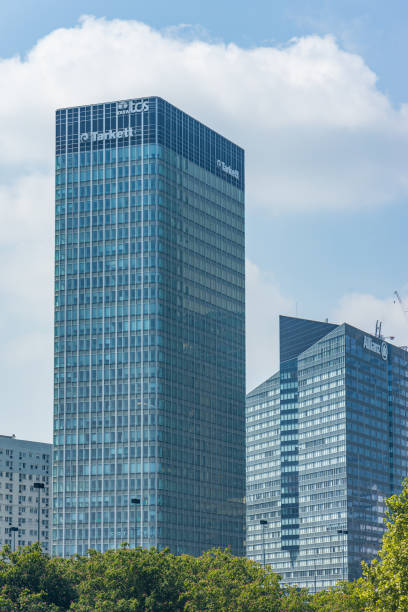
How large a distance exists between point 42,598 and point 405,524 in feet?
181

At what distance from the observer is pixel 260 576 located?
163 meters

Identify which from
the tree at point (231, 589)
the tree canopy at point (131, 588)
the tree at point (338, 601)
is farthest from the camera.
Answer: the tree at point (338, 601)

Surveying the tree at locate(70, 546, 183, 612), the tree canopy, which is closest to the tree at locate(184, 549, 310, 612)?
the tree canopy

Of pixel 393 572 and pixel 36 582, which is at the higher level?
pixel 393 572

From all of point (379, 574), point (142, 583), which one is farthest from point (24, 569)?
point (379, 574)

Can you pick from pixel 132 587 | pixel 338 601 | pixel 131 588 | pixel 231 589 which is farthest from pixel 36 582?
pixel 338 601

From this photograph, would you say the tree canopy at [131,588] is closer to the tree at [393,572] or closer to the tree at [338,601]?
the tree at [338,601]

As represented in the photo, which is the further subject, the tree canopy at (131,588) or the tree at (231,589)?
the tree at (231,589)

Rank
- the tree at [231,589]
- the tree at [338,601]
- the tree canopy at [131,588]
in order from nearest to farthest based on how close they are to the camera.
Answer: the tree canopy at [131,588], the tree at [231,589], the tree at [338,601]

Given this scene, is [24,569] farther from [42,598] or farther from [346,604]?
[346,604]

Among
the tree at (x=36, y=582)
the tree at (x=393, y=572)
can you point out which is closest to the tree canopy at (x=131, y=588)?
the tree at (x=36, y=582)

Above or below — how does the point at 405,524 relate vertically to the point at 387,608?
above

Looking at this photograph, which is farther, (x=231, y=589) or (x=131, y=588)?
(x=231, y=589)

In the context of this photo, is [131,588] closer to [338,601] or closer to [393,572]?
[338,601]
